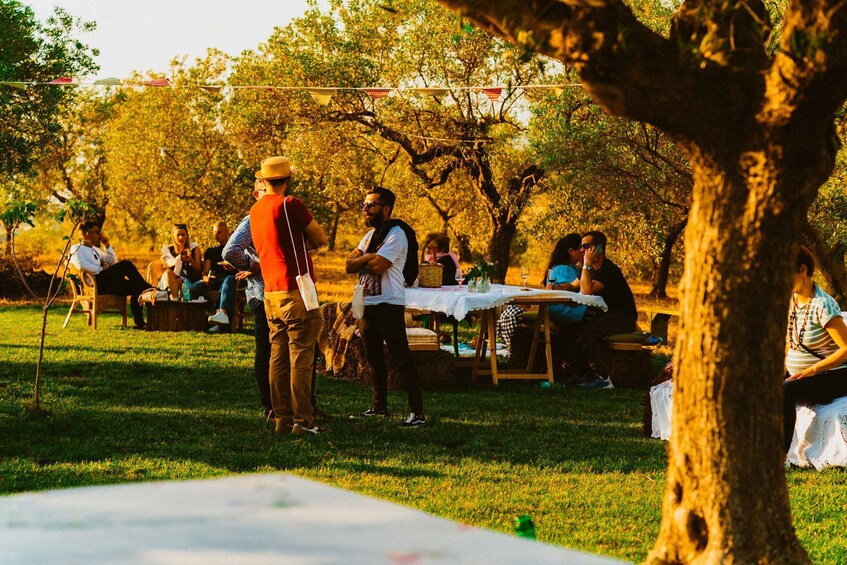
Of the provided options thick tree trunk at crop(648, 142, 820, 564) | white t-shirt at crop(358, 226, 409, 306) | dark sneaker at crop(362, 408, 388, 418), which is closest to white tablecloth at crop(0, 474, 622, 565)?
thick tree trunk at crop(648, 142, 820, 564)

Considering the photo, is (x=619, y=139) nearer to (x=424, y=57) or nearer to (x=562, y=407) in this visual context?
(x=424, y=57)

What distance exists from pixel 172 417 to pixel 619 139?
11.9 metres

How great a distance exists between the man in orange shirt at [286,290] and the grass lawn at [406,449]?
0.89ft

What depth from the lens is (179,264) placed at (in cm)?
1667

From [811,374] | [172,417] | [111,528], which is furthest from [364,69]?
[111,528]

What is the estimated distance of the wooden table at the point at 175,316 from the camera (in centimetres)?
1579

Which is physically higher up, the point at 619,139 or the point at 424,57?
the point at 424,57

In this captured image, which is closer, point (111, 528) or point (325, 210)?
point (111, 528)

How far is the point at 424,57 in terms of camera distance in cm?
2359

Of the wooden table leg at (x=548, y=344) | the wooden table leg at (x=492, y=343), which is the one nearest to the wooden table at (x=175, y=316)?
the wooden table leg at (x=492, y=343)

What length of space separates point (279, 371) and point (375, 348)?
88 centimetres

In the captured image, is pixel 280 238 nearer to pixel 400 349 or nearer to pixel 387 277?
pixel 387 277

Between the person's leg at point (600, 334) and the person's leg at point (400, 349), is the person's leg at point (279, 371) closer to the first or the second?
the person's leg at point (400, 349)

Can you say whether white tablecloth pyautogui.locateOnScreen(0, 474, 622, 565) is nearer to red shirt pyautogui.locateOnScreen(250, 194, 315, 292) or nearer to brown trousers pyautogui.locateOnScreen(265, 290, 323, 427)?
brown trousers pyautogui.locateOnScreen(265, 290, 323, 427)
